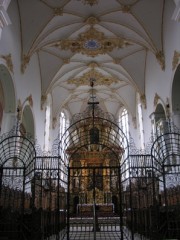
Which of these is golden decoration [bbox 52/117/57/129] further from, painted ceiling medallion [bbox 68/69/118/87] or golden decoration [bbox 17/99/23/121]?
golden decoration [bbox 17/99/23/121]

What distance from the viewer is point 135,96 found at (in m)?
23.7

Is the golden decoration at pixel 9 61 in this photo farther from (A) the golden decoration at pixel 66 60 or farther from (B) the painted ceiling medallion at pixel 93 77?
(B) the painted ceiling medallion at pixel 93 77

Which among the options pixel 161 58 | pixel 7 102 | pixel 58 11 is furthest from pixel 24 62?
pixel 161 58

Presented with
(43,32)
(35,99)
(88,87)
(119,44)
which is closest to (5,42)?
(43,32)

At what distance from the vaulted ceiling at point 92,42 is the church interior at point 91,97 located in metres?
0.06

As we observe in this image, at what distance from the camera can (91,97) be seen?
18.3 meters

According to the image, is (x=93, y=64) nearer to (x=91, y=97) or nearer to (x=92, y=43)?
(x=92, y=43)

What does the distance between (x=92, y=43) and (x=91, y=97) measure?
3.37m

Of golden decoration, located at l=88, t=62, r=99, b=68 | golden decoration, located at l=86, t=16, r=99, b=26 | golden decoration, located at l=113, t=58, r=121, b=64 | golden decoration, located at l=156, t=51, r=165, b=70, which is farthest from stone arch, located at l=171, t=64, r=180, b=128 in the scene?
golden decoration, located at l=88, t=62, r=99, b=68

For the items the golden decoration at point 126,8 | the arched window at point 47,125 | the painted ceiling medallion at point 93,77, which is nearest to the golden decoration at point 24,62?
the golden decoration at point 126,8

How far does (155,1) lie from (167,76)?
12.4ft

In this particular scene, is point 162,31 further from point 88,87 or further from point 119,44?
point 88,87

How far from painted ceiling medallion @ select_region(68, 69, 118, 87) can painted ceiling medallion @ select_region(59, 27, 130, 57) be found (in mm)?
2898

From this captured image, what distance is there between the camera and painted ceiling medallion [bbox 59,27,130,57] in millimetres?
17422
